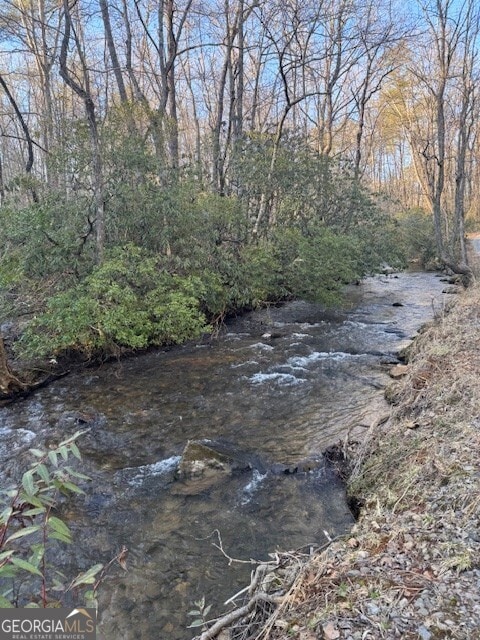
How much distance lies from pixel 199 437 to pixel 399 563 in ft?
12.8

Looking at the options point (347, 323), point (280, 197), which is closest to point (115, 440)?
point (347, 323)

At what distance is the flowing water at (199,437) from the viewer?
368cm

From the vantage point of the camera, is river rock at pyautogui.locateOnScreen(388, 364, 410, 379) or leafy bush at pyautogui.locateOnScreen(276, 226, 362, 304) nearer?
river rock at pyautogui.locateOnScreen(388, 364, 410, 379)

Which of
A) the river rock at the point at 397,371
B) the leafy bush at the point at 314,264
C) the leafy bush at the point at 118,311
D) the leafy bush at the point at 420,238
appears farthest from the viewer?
the leafy bush at the point at 420,238

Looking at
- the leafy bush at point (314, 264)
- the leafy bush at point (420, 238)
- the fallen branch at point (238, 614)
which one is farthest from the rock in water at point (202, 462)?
the leafy bush at point (420, 238)

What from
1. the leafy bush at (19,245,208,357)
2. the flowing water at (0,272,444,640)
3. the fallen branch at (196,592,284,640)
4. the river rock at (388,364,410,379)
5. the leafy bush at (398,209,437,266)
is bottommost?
the flowing water at (0,272,444,640)

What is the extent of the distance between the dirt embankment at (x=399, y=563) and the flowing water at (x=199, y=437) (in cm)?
62

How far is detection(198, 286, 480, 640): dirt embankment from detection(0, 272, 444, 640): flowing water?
24.2 inches

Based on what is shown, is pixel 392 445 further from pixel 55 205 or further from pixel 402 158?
pixel 402 158

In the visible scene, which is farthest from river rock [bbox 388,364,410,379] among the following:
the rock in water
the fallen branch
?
the fallen branch

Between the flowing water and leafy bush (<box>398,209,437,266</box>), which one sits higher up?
leafy bush (<box>398,209,437,266</box>)

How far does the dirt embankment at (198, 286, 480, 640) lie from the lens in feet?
7.15

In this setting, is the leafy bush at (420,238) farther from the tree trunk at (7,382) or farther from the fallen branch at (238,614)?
the fallen branch at (238,614)

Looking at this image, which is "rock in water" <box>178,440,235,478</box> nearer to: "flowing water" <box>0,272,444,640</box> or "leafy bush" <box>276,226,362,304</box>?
"flowing water" <box>0,272,444,640</box>
